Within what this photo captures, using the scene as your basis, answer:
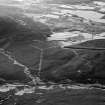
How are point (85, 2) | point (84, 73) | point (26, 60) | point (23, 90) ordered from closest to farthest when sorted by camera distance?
point (23, 90), point (84, 73), point (26, 60), point (85, 2)

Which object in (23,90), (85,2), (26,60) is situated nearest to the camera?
(23,90)

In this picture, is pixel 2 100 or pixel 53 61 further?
pixel 53 61

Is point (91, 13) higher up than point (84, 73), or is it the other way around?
point (91, 13)

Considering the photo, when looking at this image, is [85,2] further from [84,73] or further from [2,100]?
[2,100]

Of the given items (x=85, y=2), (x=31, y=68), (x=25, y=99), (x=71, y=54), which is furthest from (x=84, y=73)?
(x=85, y=2)

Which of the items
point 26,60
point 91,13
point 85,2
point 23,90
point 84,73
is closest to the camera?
point 23,90

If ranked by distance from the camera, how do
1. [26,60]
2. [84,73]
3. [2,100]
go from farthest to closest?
[26,60] < [84,73] < [2,100]

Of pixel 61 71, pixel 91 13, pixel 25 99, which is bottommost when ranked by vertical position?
pixel 25 99

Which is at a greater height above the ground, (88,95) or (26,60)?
(26,60)

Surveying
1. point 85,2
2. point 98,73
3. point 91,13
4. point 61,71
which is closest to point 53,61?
point 61,71
